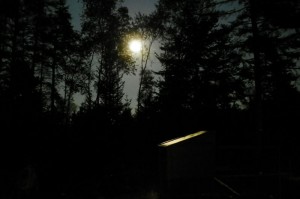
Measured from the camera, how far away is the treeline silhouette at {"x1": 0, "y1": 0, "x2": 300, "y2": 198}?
15.1 meters

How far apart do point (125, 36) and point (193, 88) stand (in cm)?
1319

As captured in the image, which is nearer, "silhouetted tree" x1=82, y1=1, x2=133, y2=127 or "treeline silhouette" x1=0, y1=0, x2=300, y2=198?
"treeline silhouette" x1=0, y1=0, x2=300, y2=198

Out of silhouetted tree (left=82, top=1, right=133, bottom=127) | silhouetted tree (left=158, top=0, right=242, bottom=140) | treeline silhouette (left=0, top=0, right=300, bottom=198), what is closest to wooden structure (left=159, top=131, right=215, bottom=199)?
treeline silhouette (left=0, top=0, right=300, bottom=198)

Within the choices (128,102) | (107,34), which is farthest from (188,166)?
(107,34)

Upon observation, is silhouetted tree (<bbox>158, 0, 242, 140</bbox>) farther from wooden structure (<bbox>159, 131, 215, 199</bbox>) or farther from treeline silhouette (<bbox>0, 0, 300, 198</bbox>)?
wooden structure (<bbox>159, 131, 215, 199</bbox>)

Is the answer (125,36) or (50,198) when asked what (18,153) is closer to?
(50,198)

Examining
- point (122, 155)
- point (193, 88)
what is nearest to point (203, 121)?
point (193, 88)

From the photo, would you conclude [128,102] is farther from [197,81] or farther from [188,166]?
[188,166]

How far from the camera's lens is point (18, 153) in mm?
14852

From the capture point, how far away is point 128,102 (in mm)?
22578

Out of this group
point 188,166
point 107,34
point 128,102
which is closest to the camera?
point 188,166

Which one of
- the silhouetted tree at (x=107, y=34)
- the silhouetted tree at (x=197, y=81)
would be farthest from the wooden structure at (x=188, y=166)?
the silhouetted tree at (x=107, y=34)

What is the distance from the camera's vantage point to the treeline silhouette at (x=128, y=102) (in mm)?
15055

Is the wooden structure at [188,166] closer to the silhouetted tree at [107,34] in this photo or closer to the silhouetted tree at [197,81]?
the silhouetted tree at [197,81]
